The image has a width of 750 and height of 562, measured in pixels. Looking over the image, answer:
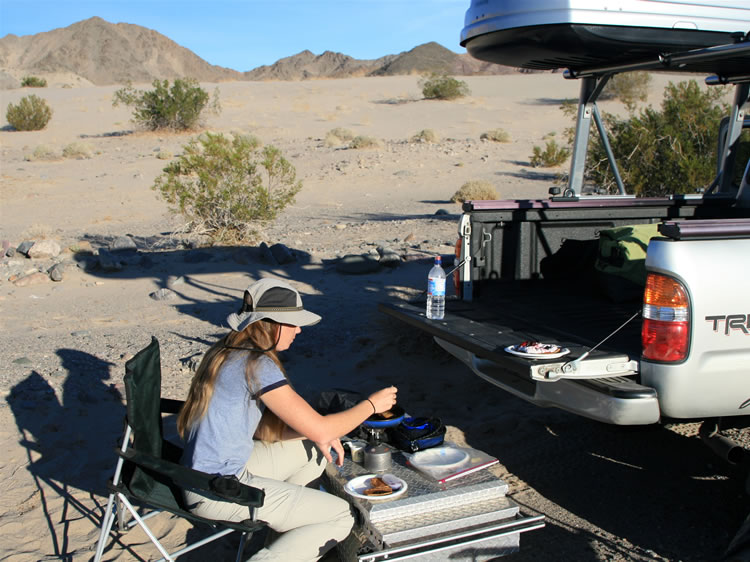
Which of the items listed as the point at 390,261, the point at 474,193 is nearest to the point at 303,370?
the point at 390,261

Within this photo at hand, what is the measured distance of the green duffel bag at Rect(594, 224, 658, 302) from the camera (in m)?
4.81

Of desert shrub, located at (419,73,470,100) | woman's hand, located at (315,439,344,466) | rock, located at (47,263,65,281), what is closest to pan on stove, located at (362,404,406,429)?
woman's hand, located at (315,439,344,466)

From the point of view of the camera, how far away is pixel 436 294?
4.39 meters

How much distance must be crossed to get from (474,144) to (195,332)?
1676 cm

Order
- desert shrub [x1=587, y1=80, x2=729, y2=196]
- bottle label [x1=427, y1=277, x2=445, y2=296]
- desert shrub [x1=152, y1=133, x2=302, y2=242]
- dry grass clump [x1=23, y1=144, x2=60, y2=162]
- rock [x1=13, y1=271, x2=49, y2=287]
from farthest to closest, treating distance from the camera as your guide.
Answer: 1. dry grass clump [x1=23, y1=144, x2=60, y2=162]
2. desert shrub [x1=587, y1=80, x2=729, y2=196]
3. desert shrub [x1=152, y1=133, x2=302, y2=242]
4. rock [x1=13, y1=271, x2=49, y2=287]
5. bottle label [x1=427, y1=277, x2=445, y2=296]

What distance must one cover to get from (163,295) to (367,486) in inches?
205

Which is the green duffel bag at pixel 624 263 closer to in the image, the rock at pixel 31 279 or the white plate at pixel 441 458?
the white plate at pixel 441 458

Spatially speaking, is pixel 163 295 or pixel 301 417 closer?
pixel 301 417

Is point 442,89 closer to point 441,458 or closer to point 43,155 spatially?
point 43,155

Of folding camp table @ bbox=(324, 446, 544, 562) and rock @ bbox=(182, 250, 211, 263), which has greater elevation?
rock @ bbox=(182, 250, 211, 263)

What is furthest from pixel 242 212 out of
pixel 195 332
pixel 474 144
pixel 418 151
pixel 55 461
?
pixel 474 144

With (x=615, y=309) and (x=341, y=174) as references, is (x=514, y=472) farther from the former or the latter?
(x=341, y=174)

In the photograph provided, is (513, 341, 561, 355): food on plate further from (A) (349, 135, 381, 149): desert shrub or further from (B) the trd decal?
(A) (349, 135, 381, 149): desert shrub

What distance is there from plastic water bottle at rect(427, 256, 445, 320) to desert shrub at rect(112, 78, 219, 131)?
72.0 feet
